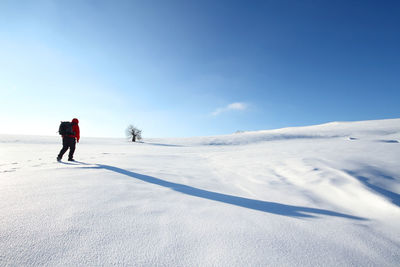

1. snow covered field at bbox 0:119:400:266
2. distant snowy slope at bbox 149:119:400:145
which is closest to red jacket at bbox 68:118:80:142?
snow covered field at bbox 0:119:400:266

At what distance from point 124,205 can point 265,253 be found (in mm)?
1538

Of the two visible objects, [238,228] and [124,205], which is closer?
[238,228]

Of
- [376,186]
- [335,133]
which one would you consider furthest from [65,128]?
[335,133]

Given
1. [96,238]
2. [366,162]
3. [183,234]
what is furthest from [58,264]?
[366,162]

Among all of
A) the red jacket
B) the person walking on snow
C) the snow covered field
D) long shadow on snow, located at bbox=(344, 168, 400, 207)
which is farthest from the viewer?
the red jacket

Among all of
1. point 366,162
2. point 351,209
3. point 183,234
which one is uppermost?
point 366,162

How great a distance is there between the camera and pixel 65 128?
18.2 feet

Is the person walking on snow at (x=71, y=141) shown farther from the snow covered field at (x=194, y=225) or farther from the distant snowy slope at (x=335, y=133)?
the distant snowy slope at (x=335, y=133)

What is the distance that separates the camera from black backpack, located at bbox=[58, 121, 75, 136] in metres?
5.52

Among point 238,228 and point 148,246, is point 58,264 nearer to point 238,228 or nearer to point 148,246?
point 148,246

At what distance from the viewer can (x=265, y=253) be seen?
3.89 ft

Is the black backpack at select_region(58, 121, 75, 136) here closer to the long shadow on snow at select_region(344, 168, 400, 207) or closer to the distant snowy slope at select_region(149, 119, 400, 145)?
the long shadow on snow at select_region(344, 168, 400, 207)

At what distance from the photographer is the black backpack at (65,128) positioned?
5523 mm

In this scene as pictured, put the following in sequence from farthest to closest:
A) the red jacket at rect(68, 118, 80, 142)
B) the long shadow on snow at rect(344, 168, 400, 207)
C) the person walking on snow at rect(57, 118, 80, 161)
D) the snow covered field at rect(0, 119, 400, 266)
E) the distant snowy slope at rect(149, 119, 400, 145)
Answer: the distant snowy slope at rect(149, 119, 400, 145)
the red jacket at rect(68, 118, 80, 142)
the person walking on snow at rect(57, 118, 80, 161)
the long shadow on snow at rect(344, 168, 400, 207)
the snow covered field at rect(0, 119, 400, 266)
